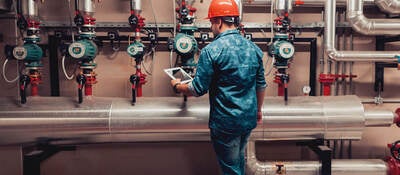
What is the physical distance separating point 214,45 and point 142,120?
0.76m

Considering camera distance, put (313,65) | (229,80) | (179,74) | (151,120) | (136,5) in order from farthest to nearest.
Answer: (313,65) < (136,5) < (151,120) < (179,74) < (229,80)

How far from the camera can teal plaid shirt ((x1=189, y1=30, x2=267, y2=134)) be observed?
1377 millimetres

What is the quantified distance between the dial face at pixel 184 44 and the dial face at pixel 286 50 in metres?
0.63

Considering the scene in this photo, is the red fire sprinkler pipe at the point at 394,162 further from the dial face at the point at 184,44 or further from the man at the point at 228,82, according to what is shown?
the dial face at the point at 184,44

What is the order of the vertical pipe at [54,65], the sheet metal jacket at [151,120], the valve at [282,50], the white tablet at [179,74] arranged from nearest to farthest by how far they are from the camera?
the white tablet at [179,74] < the sheet metal jacket at [151,120] < the valve at [282,50] < the vertical pipe at [54,65]

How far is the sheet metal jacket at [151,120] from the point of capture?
1805 millimetres

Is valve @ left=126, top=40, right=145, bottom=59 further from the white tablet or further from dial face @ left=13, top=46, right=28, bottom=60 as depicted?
dial face @ left=13, top=46, right=28, bottom=60

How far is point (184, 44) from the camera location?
1829mm

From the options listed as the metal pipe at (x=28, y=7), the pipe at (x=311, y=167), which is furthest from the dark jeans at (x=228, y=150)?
the metal pipe at (x=28, y=7)

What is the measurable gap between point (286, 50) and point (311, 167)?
0.84 meters

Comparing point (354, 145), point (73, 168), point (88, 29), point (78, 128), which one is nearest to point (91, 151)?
point (73, 168)

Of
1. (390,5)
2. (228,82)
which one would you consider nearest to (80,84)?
(228,82)

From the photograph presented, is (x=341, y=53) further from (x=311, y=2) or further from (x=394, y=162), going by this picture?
(x=394, y=162)

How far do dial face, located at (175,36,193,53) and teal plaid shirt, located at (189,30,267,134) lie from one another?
0.41 m
